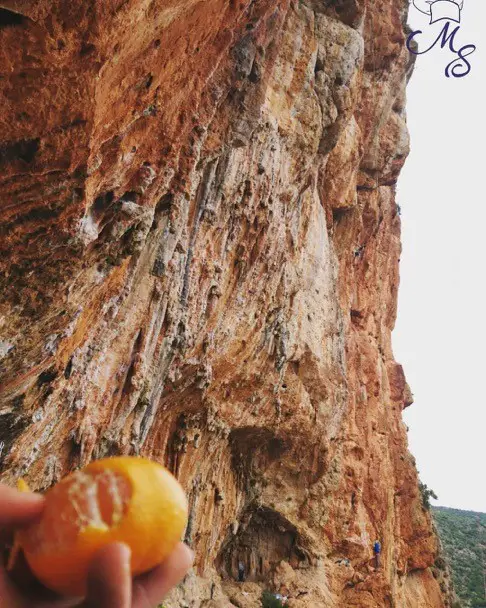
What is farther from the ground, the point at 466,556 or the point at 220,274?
the point at 220,274

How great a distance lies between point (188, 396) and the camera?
8.46m

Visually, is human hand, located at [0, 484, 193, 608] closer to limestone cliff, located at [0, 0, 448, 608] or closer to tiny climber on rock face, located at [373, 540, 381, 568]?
limestone cliff, located at [0, 0, 448, 608]

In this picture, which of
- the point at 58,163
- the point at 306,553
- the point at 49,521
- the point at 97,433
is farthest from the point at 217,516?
the point at 49,521

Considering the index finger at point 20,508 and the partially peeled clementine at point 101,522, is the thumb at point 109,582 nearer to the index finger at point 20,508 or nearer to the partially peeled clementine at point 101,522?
the partially peeled clementine at point 101,522

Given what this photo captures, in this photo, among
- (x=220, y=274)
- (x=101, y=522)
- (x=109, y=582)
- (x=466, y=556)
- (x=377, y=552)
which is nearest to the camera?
(x=109, y=582)

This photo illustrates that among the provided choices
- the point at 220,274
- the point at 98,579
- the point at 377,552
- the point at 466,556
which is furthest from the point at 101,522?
the point at 466,556

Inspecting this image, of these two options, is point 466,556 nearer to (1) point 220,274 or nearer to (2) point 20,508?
(1) point 220,274

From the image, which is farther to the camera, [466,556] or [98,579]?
[466,556]

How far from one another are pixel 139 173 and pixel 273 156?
14.5ft

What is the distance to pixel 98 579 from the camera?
45.9 inches

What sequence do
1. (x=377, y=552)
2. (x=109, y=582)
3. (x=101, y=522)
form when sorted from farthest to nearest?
(x=377, y=552) → (x=101, y=522) → (x=109, y=582)

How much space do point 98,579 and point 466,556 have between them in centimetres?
4234

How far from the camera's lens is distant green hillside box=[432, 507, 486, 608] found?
29.6m

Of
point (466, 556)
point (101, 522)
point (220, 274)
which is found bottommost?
point (101, 522)
